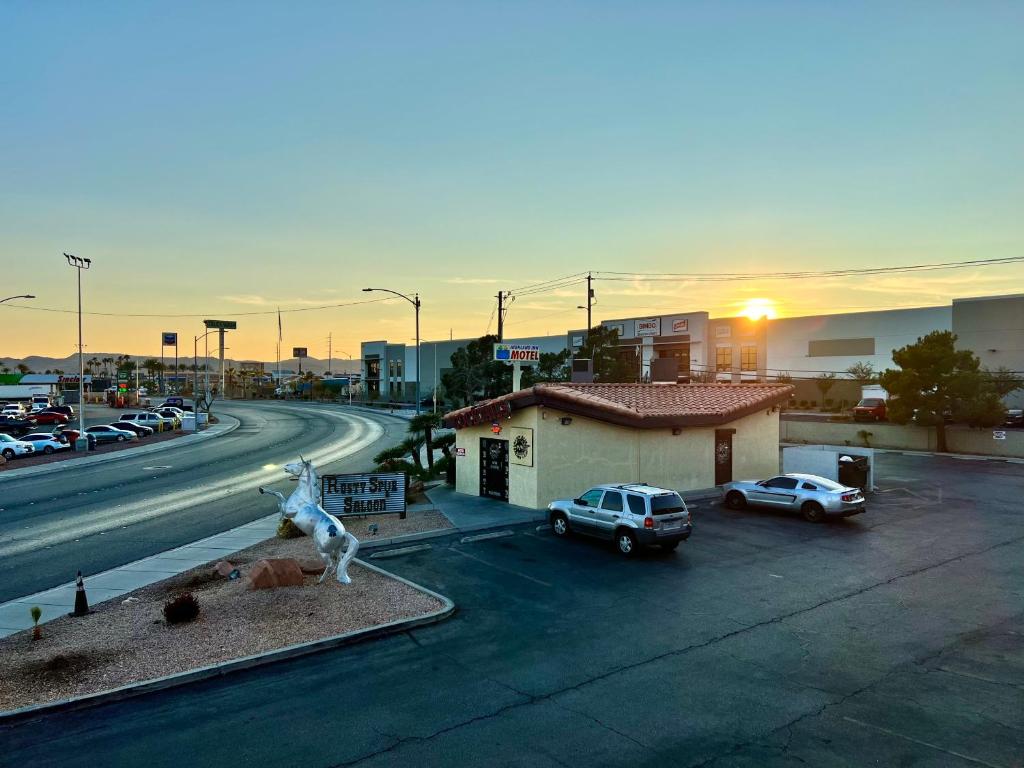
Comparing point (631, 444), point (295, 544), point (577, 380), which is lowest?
point (295, 544)

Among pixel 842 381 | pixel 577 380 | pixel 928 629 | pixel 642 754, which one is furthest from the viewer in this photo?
pixel 842 381

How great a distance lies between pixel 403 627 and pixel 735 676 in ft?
19.8

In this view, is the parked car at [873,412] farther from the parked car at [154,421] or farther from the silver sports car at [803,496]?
the parked car at [154,421]

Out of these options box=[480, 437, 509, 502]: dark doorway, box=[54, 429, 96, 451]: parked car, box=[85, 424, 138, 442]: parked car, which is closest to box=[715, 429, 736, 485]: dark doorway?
box=[480, 437, 509, 502]: dark doorway

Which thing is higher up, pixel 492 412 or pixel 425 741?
pixel 492 412

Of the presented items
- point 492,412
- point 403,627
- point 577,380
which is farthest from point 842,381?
point 403,627

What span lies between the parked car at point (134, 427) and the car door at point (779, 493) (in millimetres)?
53456

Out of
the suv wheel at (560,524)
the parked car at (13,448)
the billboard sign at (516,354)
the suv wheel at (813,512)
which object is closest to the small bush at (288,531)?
the suv wheel at (560,524)

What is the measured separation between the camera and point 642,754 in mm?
7996

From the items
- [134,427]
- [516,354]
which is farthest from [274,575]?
[134,427]

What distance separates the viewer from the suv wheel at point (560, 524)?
19828 millimetres

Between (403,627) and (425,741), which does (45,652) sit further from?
(425,741)

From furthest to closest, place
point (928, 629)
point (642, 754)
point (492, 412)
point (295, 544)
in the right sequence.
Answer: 1. point (492, 412)
2. point (295, 544)
3. point (928, 629)
4. point (642, 754)

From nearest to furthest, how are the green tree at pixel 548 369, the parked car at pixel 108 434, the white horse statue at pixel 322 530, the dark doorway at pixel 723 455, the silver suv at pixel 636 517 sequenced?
the white horse statue at pixel 322 530 → the silver suv at pixel 636 517 → the dark doorway at pixel 723 455 → the green tree at pixel 548 369 → the parked car at pixel 108 434
